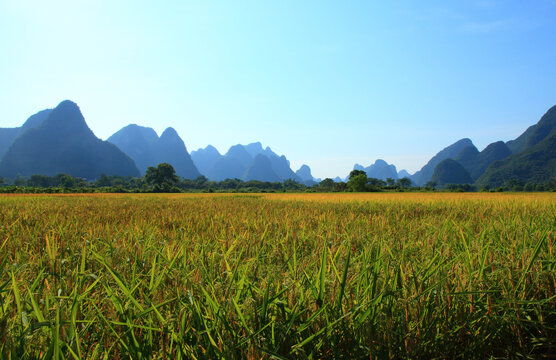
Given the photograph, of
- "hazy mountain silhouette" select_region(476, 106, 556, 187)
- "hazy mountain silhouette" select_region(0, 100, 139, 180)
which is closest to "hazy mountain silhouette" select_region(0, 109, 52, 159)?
"hazy mountain silhouette" select_region(0, 100, 139, 180)

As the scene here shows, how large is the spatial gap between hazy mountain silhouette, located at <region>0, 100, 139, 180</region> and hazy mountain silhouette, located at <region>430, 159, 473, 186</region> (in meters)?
206

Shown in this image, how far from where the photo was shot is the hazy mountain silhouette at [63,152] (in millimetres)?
138250

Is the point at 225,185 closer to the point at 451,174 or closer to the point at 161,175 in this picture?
the point at 161,175

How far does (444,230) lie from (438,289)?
1.52 meters

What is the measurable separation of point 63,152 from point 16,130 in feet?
219

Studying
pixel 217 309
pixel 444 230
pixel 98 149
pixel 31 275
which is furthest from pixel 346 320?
pixel 98 149

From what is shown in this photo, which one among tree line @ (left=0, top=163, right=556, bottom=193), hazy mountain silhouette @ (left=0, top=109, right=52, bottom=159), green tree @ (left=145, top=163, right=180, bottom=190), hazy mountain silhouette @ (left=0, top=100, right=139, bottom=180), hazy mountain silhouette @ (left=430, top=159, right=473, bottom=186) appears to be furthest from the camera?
hazy mountain silhouette @ (left=430, top=159, right=473, bottom=186)

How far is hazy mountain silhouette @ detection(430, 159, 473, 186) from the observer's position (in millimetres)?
169625

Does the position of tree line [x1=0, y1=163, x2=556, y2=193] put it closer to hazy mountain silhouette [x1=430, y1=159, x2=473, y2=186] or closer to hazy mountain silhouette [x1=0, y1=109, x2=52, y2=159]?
hazy mountain silhouette [x1=430, y1=159, x2=473, y2=186]

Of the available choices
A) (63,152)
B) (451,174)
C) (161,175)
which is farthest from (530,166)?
(63,152)

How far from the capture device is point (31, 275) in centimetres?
121

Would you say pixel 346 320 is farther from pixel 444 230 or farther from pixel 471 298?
pixel 444 230

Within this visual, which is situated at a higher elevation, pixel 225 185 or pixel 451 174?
pixel 451 174

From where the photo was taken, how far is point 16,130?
173 metres
